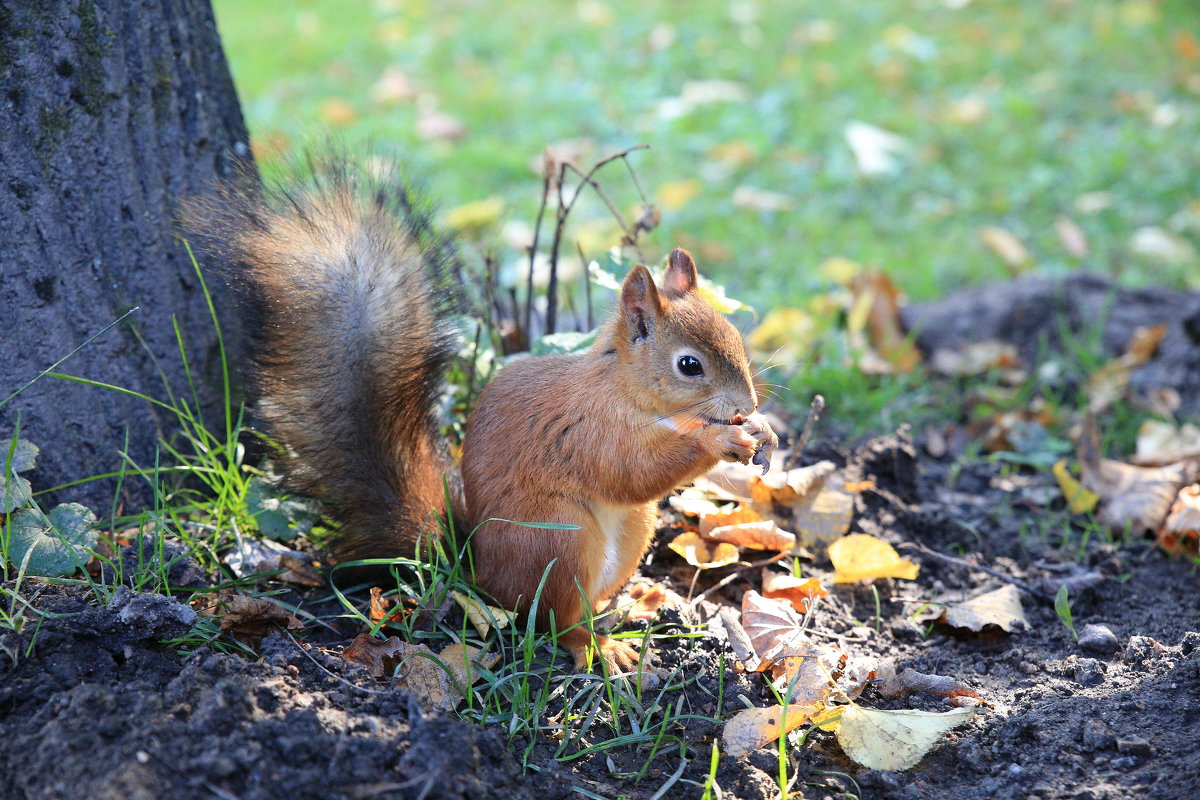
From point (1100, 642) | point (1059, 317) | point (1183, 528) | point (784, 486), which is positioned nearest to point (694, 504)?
point (784, 486)

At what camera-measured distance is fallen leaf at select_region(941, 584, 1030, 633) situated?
1.81m

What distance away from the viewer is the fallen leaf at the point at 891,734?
1451 mm

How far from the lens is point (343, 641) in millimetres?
1652

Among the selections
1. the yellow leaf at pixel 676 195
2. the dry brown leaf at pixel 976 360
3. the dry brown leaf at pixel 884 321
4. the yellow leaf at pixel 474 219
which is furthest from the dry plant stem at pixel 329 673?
the yellow leaf at pixel 676 195

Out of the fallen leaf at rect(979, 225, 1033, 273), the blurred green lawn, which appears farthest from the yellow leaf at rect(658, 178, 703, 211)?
the fallen leaf at rect(979, 225, 1033, 273)

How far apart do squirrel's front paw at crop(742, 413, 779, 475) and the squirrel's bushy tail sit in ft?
1.83

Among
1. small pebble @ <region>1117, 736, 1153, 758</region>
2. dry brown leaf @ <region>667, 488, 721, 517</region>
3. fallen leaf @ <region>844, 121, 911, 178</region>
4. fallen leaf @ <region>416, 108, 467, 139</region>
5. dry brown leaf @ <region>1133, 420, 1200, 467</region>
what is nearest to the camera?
small pebble @ <region>1117, 736, 1153, 758</region>

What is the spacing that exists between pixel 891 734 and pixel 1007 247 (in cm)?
244

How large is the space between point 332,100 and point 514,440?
3605mm

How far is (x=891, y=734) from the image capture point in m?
1.47

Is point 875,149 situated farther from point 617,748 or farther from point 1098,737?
point 617,748

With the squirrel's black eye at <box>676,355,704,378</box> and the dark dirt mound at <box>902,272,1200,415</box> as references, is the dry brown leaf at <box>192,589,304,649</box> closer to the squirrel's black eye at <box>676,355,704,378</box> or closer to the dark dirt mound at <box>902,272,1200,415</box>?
the squirrel's black eye at <box>676,355,704,378</box>

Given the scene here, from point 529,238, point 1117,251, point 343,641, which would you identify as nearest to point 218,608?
point 343,641

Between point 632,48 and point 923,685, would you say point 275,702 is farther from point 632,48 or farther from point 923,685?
point 632,48
